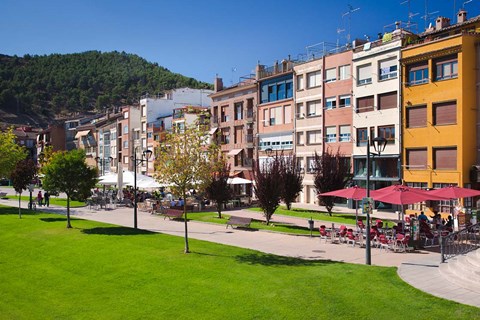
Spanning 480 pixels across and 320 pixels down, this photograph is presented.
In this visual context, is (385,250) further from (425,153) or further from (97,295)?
(425,153)

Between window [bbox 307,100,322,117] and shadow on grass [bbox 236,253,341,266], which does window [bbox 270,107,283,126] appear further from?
shadow on grass [bbox 236,253,341,266]

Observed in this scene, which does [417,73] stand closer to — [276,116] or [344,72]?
[344,72]

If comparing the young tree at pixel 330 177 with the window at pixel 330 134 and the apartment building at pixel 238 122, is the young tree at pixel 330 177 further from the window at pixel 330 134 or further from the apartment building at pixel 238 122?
the apartment building at pixel 238 122

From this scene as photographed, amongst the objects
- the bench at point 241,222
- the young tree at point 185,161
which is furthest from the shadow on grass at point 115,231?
the young tree at point 185,161

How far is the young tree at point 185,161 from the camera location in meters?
20.2

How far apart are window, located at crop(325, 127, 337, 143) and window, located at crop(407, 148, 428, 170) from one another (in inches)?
368

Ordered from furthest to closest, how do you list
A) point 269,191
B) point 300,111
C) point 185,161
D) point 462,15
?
point 300,111 < point 462,15 < point 269,191 < point 185,161

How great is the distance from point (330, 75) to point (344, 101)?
3594 mm

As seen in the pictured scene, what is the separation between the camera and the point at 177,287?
591 inches

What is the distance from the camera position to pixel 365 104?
44781 millimetres

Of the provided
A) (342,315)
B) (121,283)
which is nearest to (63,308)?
(121,283)

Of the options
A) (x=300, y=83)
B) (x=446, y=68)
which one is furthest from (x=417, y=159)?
(x=300, y=83)

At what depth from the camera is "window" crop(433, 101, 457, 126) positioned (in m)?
36.4

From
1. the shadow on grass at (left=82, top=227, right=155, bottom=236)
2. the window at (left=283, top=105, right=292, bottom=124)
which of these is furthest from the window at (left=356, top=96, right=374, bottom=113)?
the shadow on grass at (left=82, top=227, right=155, bottom=236)
